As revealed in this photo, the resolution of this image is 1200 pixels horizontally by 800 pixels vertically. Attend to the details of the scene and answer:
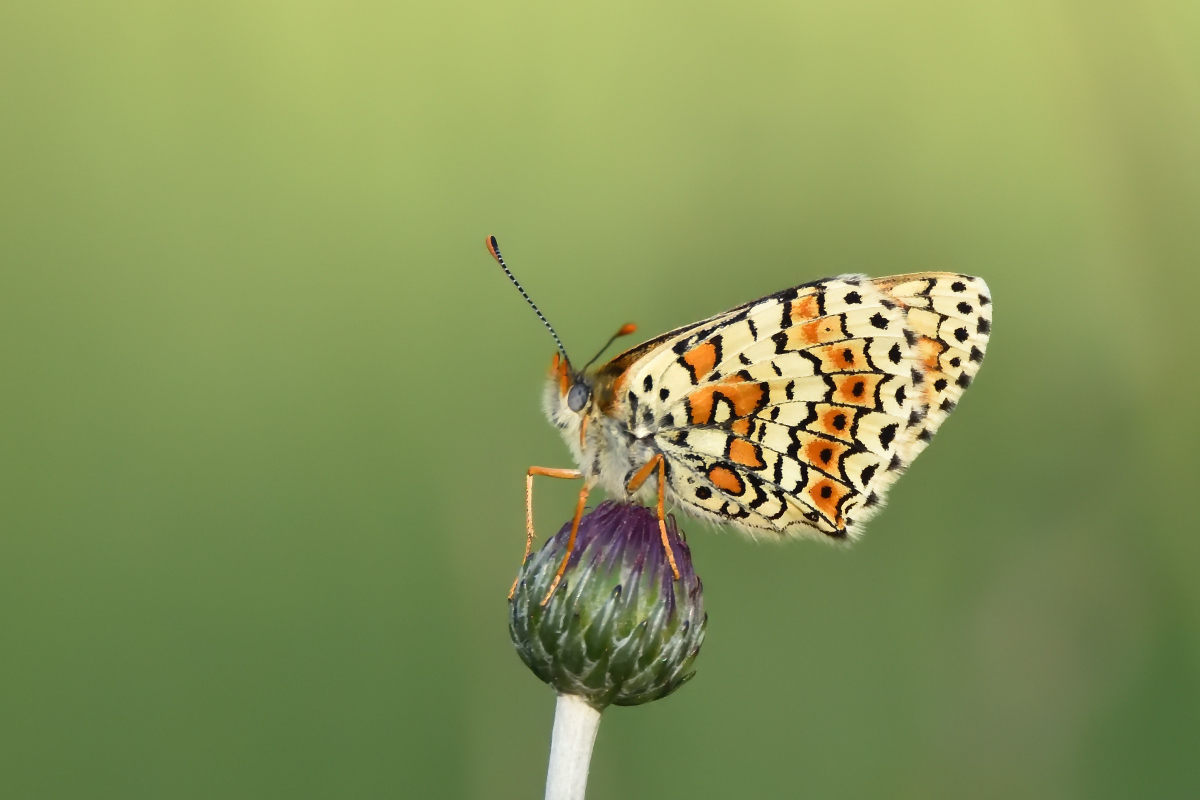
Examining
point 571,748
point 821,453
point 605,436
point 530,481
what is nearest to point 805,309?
point 821,453

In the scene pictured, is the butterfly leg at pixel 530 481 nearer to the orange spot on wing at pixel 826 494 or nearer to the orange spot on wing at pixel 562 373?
the orange spot on wing at pixel 562 373

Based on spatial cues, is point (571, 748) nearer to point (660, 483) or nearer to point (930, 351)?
point (660, 483)

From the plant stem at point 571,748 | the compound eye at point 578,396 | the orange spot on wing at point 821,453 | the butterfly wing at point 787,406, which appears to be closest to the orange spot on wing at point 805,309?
the butterfly wing at point 787,406

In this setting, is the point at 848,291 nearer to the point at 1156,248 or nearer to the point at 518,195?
the point at 1156,248

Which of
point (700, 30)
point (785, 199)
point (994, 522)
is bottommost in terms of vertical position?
point (994, 522)

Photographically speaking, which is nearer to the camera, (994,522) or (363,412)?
(994,522)

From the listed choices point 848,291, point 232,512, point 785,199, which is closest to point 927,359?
point 848,291
